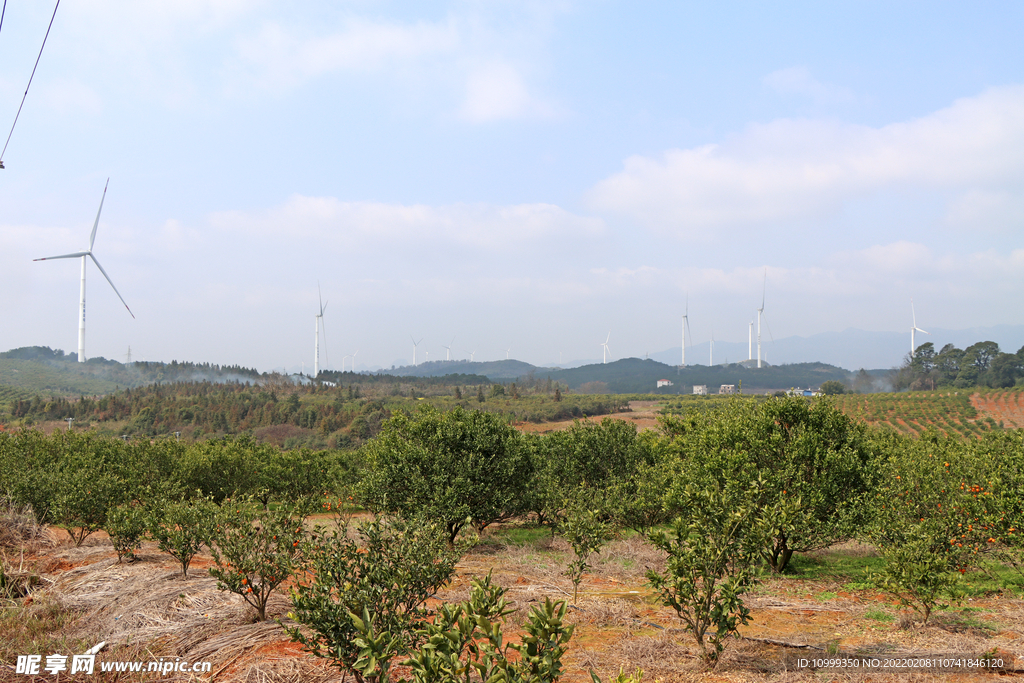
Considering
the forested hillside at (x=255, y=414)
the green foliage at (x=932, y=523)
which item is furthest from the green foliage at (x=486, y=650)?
the forested hillside at (x=255, y=414)

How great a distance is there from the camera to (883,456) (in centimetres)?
1847

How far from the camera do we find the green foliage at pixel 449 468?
22.1m

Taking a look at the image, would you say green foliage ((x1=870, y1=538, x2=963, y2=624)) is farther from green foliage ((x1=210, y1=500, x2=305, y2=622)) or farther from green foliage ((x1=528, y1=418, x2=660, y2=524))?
green foliage ((x1=528, y1=418, x2=660, y2=524))

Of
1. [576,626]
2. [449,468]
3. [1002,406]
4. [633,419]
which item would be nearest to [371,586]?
[576,626]

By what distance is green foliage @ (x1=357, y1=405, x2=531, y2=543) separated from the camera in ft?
72.4

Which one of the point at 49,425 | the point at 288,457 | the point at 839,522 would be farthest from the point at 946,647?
the point at 49,425

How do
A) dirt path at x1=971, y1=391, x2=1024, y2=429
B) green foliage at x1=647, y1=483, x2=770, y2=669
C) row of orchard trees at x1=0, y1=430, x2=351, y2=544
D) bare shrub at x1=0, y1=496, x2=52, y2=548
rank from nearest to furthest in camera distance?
green foliage at x1=647, y1=483, x2=770, y2=669, bare shrub at x1=0, y1=496, x2=52, y2=548, row of orchard trees at x1=0, y1=430, x2=351, y2=544, dirt path at x1=971, y1=391, x2=1024, y2=429

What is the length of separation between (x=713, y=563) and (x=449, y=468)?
1453 centimetres

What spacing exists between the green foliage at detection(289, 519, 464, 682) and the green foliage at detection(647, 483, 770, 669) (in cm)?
357

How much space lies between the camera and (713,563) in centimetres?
948

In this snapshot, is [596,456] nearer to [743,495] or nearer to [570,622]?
[743,495]

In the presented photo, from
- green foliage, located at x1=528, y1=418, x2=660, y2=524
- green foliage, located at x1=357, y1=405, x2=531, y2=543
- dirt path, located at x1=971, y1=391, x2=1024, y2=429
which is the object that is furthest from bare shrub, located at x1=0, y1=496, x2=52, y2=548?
dirt path, located at x1=971, y1=391, x2=1024, y2=429

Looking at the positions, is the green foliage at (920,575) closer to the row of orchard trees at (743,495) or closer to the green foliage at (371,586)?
the row of orchard trees at (743,495)

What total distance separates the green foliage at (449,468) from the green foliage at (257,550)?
9610mm
